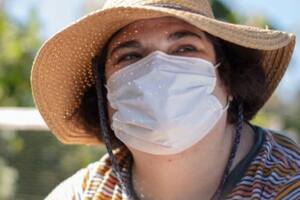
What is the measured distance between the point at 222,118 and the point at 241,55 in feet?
0.83

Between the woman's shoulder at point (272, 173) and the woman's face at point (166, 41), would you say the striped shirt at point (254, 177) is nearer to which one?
the woman's shoulder at point (272, 173)

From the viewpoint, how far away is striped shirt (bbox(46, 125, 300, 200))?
2465 millimetres

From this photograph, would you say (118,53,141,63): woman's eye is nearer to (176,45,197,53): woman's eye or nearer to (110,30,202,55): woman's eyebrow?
(110,30,202,55): woman's eyebrow

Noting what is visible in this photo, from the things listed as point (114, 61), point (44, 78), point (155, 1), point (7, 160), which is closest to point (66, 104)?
point (44, 78)

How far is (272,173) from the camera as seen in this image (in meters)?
2.51

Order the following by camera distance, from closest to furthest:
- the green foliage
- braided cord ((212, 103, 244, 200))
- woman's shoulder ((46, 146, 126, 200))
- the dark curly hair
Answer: braided cord ((212, 103, 244, 200)), the dark curly hair, woman's shoulder ((46, 146, 126, 200)), the green foliage

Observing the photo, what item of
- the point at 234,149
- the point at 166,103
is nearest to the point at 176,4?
the point at 166,103

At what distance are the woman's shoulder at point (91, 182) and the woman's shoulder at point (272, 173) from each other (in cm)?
50

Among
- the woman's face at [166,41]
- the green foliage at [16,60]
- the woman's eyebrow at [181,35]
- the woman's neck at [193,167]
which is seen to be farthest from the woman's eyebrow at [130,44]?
the green foliage at [16,60]

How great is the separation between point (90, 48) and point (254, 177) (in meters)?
0.73

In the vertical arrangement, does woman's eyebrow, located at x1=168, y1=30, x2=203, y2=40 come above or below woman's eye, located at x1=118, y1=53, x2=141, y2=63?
above

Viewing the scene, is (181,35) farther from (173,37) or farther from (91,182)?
(91,182)

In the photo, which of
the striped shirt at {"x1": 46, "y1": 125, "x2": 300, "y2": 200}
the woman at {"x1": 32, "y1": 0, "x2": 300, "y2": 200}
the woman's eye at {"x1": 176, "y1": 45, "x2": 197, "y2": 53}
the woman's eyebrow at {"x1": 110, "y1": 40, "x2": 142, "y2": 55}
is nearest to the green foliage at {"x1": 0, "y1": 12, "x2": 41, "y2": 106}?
the striped shirt at {"x1": 46, "y1": 125, "x2": 300, "y2": 200}

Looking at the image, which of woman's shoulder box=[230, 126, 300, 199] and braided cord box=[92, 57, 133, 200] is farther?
braided cord box=[92, 57, 133, 200]
